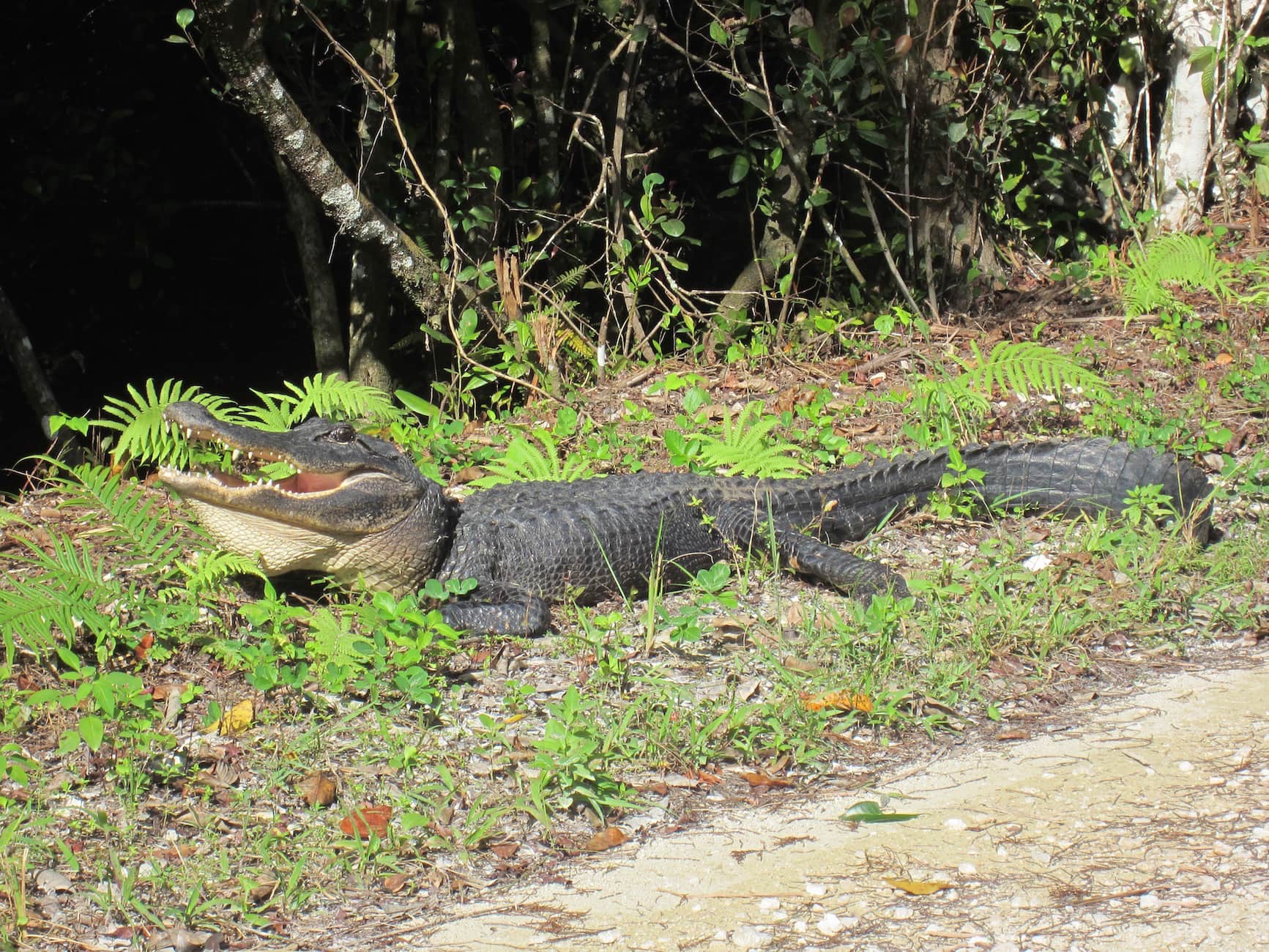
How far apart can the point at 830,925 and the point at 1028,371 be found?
359 centimetres

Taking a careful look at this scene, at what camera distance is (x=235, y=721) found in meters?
3.49

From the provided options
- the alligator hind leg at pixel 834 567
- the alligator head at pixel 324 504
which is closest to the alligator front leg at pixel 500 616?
the alligator head at pixel 324 504

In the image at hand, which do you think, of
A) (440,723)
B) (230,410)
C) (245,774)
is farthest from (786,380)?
(245,774)

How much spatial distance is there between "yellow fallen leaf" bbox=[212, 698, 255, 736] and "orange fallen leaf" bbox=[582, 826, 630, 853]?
115 centimetres

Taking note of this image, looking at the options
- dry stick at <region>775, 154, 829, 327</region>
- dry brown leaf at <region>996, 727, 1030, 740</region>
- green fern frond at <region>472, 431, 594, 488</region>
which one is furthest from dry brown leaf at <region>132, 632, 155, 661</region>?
dry stick at <region>775, 154, 829, 327</region>

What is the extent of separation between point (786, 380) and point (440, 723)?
3.71 meters

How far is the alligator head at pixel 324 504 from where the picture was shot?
3951 mm

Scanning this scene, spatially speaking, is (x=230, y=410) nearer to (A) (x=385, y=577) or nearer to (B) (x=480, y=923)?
(A) (x=385, y=577)

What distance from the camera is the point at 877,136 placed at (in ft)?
22.5

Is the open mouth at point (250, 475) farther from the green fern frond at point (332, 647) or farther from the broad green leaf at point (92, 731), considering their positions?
the broad green leaf at point (92, 731)

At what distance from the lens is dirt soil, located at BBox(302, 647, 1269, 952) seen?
8.30 feet

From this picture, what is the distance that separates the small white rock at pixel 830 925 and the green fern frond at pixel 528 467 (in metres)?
2.96

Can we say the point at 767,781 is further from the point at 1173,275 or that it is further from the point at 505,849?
the point at 1173,275

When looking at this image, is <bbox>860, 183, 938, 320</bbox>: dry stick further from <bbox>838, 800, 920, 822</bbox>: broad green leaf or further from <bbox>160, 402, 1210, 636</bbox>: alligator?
<bbox>838, 800, 920, 822</bbox>: broad green leaf
